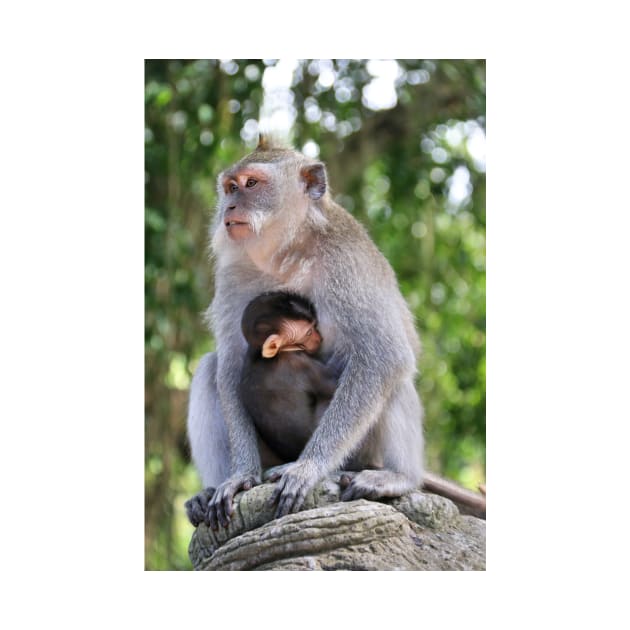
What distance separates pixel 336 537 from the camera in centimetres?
415

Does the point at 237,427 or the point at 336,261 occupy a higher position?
the point at 336,261

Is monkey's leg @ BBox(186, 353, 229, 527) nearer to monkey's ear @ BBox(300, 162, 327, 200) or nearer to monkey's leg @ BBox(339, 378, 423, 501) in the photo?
monkey's leg @ BBox(339, 378, 423, 501)

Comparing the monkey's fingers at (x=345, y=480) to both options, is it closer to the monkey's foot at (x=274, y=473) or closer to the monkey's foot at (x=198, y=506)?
the monkey's foot at (x=274, y=473)

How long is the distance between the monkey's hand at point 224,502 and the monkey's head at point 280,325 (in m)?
0.64

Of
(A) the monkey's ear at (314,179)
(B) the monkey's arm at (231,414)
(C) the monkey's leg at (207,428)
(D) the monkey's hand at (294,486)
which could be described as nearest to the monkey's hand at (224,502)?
(B) the monkey's arm at (231,414)

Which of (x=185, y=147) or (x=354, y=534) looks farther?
(x=185, y=147)

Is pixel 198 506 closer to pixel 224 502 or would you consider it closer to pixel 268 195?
pixel 224 502

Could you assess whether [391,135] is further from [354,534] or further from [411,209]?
[354,534]

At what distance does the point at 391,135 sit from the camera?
8.01 meters

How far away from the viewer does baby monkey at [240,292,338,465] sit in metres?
4.65

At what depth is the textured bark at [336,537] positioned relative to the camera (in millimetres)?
4160

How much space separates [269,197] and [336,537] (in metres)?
1.69
